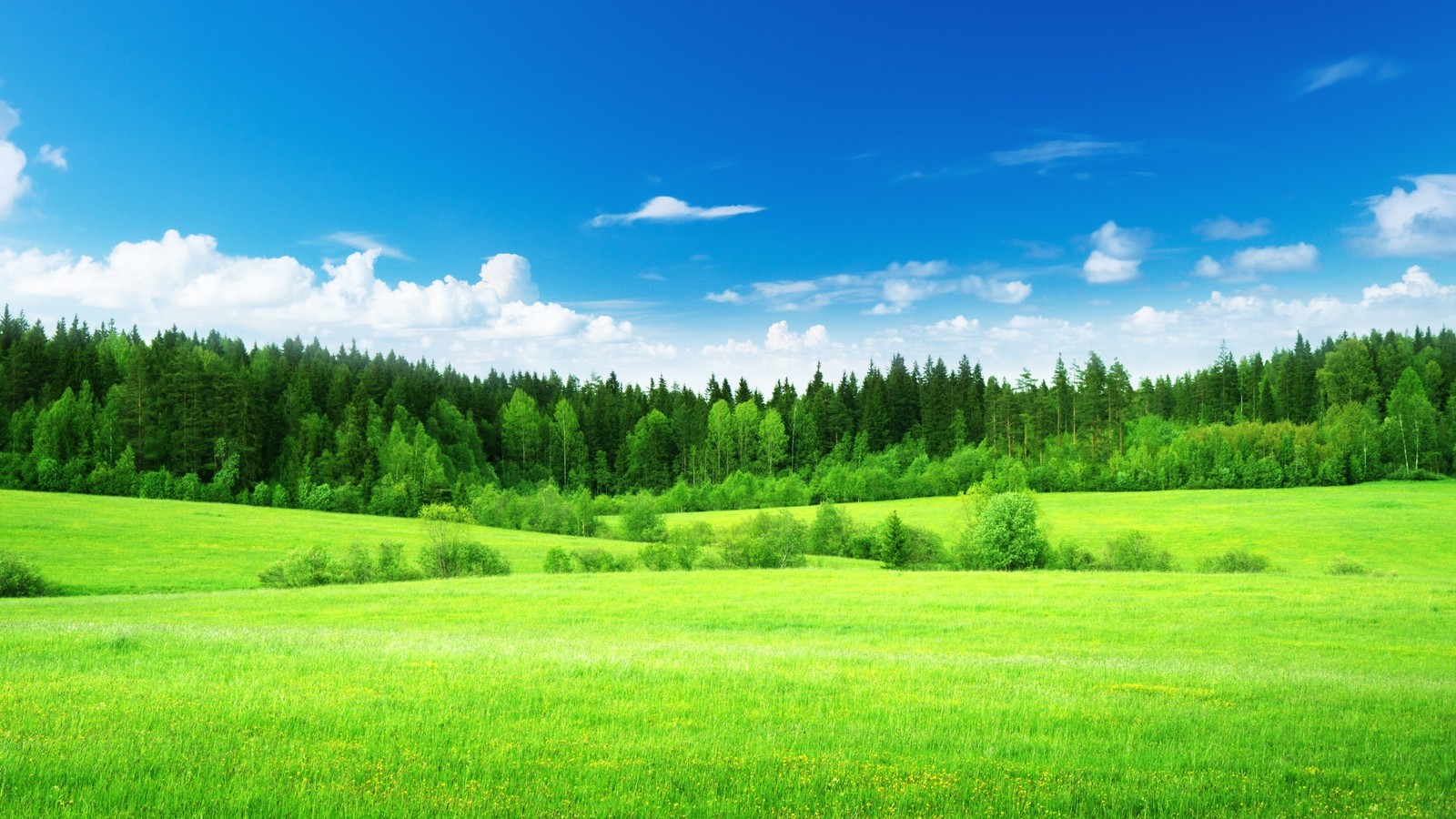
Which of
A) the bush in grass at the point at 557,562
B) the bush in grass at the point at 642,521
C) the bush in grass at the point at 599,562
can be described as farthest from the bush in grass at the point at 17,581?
the bush in grass at the point at 642,521

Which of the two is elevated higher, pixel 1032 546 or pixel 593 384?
pixel 593 384

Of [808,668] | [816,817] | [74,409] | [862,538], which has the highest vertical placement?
[74,409]

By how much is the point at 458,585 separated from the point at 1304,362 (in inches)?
6282

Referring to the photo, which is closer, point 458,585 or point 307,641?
point 307,641

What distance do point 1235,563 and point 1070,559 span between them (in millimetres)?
11674

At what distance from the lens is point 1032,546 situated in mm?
62656

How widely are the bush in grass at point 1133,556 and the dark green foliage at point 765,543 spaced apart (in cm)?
2509

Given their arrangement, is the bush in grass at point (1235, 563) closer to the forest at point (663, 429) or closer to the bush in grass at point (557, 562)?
the forest at point (663, 429)

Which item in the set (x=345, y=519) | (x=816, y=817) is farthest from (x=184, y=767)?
(x=345, y=519)

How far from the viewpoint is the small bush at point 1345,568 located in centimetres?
5781

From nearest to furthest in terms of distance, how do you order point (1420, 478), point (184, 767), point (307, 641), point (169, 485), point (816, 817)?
point (816, 817), point (184, 767), point (307, 641), point (169, 485), point (1420, 478)

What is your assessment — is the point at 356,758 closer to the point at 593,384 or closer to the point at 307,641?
the point at 307,641

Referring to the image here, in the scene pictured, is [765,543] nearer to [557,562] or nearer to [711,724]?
[557,562]

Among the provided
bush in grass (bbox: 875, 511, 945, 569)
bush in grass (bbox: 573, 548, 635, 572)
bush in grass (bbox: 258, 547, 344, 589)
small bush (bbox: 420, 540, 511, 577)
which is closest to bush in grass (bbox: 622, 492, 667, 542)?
bush in grass (bbox: 573, 548, 635, 572)
